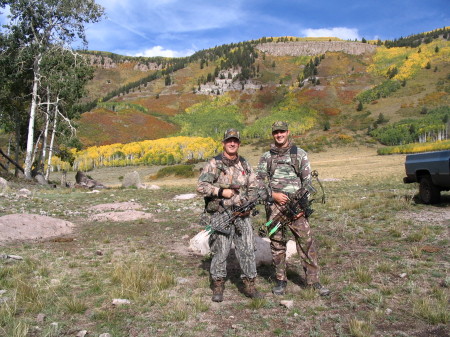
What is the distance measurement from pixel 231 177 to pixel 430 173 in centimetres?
838

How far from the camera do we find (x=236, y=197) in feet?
17.2

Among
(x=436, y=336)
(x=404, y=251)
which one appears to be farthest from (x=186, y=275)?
(x=404, y=251)

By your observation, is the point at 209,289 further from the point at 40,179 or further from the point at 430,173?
the point at 40,179

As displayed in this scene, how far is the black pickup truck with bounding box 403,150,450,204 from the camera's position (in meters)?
10.2

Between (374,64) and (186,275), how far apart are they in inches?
5398

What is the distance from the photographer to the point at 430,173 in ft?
35.0

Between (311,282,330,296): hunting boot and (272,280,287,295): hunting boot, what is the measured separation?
0.43 meters

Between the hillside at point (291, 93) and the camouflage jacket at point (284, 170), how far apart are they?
59.2 metres

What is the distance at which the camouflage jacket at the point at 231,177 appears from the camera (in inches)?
204

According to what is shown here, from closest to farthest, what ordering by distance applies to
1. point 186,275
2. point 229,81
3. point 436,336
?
point 436,336, point 186,275, point 229,81

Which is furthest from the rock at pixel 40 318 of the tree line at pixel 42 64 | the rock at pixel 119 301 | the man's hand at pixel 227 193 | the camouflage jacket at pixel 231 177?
the tree line at pixel 42 64

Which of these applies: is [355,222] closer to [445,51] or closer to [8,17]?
[8,17]

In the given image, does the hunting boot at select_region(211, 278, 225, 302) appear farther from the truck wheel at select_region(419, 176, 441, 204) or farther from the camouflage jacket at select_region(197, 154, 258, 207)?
the truck wheel at select_region(419, 176, 441, 204)

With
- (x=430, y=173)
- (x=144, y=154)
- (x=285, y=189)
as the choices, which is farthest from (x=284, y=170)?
(x=144, y=154)
